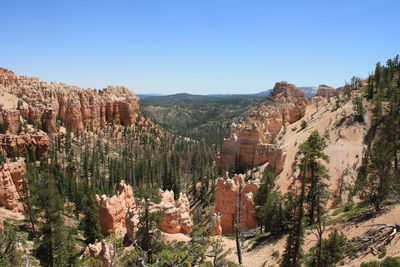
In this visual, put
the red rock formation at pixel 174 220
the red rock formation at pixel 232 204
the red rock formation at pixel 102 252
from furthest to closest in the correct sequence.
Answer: the red rock formation at pixel 232 204, the red rock formation at pixel 174 220, the red rock formation at pixel 102 252

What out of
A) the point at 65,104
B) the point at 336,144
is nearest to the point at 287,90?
the point at 336,144

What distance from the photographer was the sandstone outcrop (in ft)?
98.9

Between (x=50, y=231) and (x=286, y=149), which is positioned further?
(x=286, y=149)

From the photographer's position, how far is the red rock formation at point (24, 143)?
72750mm

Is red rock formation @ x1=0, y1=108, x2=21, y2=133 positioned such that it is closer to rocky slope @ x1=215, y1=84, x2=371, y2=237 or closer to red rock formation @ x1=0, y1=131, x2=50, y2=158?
red rock formation @ x1=0, y1=131, x2=50, y2=158

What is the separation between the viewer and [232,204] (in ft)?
143

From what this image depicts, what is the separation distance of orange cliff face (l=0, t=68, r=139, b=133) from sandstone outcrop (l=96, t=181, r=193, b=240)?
233ft

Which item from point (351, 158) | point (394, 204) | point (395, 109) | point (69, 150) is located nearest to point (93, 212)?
point (394, 204)

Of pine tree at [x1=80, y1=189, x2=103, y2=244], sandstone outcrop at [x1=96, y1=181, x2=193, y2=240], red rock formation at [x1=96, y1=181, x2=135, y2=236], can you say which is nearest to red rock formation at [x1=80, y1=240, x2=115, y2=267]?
sandstone outcrop at [x1=96, y1=181, x2=193, y2=240]

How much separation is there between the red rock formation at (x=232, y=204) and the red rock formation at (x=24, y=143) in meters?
56.9

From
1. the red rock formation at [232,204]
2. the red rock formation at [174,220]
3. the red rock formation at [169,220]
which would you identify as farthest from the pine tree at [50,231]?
the red rock formation at [232,204]

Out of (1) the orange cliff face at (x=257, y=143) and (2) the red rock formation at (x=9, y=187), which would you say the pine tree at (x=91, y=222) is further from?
(1) the orange cliff face at (x=257, y=143)

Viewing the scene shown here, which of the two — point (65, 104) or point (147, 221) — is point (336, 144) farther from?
point (65, 104)

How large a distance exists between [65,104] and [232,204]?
93860 millimetres
